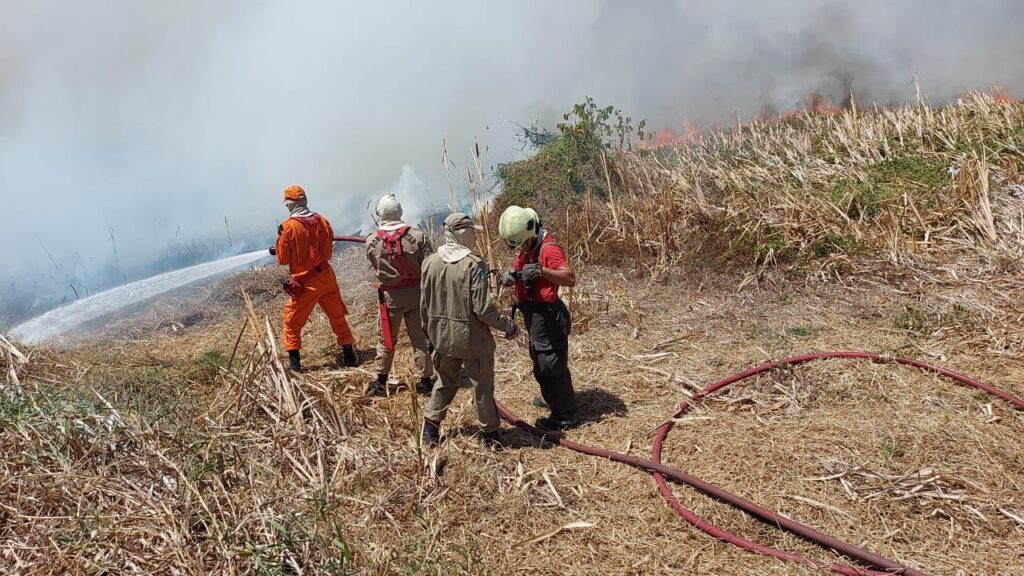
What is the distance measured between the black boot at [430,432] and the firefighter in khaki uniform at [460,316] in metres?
0.02

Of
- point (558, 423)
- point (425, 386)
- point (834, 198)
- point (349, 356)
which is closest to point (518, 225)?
point (558, 423)

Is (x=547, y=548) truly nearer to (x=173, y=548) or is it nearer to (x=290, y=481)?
(x=290, y=481)

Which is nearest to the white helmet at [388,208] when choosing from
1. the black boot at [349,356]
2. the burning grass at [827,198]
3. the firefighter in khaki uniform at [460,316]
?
the firefighter in khaki uniform at [460,316]

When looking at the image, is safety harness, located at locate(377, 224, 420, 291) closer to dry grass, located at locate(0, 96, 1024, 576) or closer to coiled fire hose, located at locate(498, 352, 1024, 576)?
dry grass, located at locate(0, 96, 1024, 576)

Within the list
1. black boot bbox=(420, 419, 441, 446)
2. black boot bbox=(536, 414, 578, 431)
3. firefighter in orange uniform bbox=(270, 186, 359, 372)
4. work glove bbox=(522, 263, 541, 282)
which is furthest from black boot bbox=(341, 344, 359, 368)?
work glove bbox=(522, 263, 541, 282)

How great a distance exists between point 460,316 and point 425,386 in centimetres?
188

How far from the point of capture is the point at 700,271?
26.5 feet

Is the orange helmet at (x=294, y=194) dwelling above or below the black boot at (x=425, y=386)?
above

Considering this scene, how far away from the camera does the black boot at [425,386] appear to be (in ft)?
18.8

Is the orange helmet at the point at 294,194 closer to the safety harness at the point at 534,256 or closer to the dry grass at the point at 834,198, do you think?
the safety harness at the point at 534,256

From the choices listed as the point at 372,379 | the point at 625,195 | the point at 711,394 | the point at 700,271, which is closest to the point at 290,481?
the point at 372,379

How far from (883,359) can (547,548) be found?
11.3ft

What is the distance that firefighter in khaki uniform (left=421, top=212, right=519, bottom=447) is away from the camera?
4.06 m

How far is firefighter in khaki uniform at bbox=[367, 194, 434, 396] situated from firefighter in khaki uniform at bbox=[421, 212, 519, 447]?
1101mm
